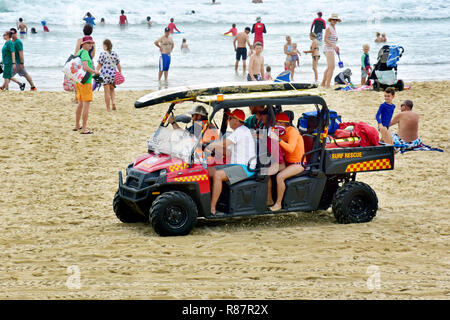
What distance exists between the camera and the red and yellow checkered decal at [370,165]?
7957mm

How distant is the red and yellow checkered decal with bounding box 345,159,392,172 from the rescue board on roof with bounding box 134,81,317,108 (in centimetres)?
111

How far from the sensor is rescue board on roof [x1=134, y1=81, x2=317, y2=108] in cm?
729

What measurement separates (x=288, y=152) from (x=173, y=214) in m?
1.53

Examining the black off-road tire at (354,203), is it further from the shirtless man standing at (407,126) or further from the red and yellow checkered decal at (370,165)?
the shirtless man standing at (407,126)

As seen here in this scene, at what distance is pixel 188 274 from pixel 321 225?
7.99ft

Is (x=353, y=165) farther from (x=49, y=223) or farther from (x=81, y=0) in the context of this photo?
(x=81, y=0)

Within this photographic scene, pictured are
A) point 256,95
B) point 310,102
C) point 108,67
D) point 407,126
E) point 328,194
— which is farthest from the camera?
point 108,67

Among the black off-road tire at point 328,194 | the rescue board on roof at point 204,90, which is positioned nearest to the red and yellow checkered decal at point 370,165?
the black off-road tire at point 328,194

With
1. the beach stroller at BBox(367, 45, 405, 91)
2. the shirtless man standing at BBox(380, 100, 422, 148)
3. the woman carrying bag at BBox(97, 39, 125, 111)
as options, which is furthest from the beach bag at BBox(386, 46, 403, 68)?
the woman carrying bag at BBox(97, 39, 125, 111)

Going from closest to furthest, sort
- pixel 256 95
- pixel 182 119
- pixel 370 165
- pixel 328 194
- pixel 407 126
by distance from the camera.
Result: pixel 256 95 → pixel 182 119 → pixel 370 165 → pixel 328 194 → pixel 407 126

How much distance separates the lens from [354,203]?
8016 mm

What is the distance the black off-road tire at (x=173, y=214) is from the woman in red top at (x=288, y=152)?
104 centimetres

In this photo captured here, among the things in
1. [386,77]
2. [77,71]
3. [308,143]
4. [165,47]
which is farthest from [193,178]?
[165,47]

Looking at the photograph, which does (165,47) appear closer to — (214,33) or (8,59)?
(8,59)
